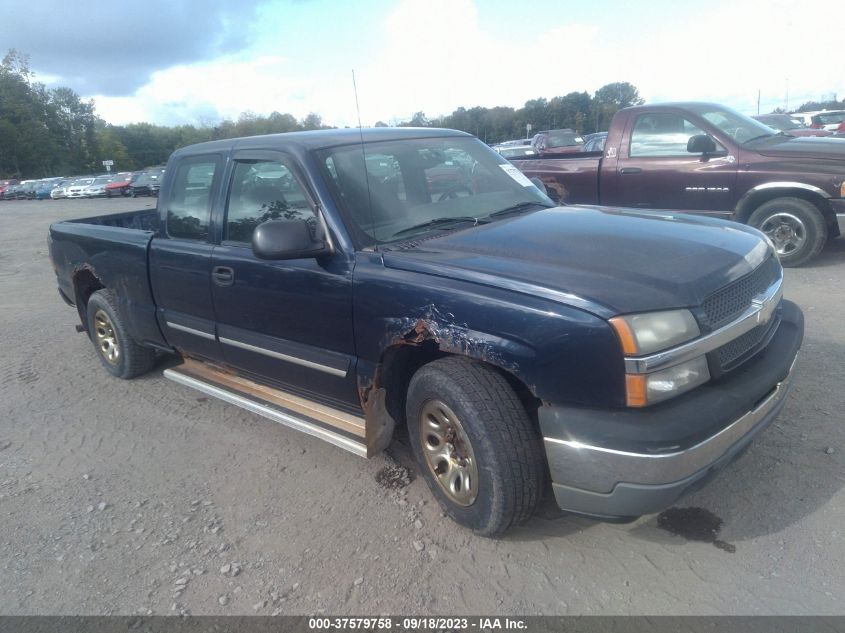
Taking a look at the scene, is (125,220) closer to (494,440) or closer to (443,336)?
(443,336)

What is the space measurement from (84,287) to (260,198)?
2710mm

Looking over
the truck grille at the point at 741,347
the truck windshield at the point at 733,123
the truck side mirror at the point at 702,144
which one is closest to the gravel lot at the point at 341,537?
the truck grille at the point at 741,347

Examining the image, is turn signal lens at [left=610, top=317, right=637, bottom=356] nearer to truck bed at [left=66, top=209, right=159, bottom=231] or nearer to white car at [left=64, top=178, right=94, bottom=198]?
truck bed at [left=66, top=209, right=159, bottom=231]

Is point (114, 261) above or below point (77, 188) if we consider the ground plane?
above

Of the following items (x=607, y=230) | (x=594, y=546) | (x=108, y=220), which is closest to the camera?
(x=594, y=546)

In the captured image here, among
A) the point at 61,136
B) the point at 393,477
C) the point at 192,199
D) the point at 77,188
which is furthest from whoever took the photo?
the point at 61,136

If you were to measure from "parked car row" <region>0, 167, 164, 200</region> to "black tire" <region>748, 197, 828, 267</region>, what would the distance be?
29.1 meters

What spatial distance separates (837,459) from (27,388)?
5798 mm

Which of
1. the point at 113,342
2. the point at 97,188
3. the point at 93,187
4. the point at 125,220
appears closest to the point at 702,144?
the point at 125,220

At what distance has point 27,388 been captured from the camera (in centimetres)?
546

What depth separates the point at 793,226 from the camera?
7117mm

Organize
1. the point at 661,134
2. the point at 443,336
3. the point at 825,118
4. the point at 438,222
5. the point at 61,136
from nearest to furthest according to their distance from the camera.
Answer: the point at 443,336
the point at 438,222
the point at 661,134
the point at 825,118
the point at 61,136
